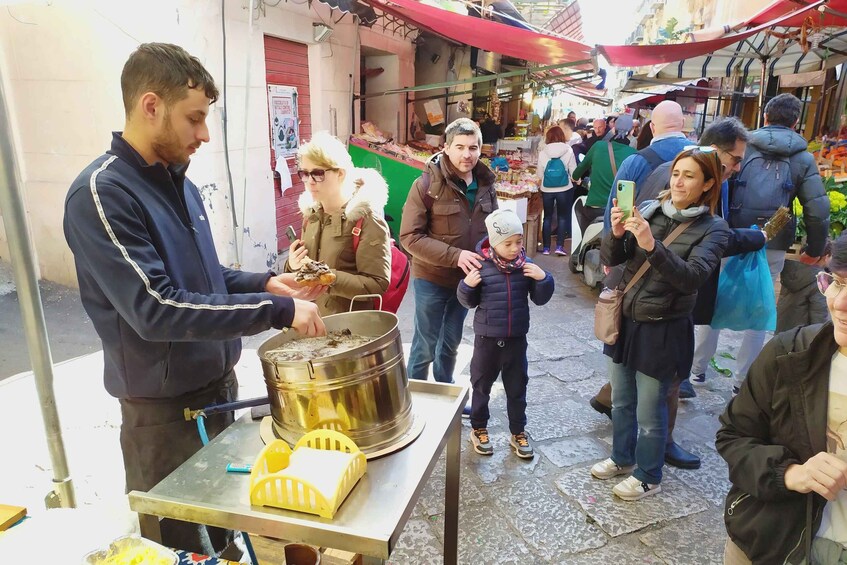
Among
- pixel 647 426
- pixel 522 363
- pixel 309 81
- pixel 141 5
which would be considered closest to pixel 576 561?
→ pixel 647 426

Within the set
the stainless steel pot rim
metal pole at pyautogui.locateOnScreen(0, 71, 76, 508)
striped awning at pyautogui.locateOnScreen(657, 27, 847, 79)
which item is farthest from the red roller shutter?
striped awning at pyautogui.locateOnScreen(657, 27, 847, 79)

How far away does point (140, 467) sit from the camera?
6.27 feet

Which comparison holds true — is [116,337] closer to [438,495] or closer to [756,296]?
[438,495]

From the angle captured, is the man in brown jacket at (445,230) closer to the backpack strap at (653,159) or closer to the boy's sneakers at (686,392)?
the backpack strap at (653,159)

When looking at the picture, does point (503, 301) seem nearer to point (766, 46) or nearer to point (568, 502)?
point (568, 502)

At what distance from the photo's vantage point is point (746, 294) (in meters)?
3.69

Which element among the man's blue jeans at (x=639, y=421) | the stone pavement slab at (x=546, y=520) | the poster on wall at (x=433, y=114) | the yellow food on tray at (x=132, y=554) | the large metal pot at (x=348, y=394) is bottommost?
the stone pavement slab at (x=546, y=520)

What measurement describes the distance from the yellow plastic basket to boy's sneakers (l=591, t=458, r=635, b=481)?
2188mm

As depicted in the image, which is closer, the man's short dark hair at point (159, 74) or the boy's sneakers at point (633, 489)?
the man's short dark hair at point (159, 74)

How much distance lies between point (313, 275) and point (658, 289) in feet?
5.62

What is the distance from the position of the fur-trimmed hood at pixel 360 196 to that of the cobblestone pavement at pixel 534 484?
1246mm

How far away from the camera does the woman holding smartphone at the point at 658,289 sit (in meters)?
2.65

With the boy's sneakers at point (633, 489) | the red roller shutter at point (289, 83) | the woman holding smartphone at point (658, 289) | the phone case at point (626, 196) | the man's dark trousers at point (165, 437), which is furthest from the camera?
the red roller shutter at point (289, 83)

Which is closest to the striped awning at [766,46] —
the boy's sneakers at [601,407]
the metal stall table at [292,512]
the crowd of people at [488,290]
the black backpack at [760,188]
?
the black backpack at [760,188]
